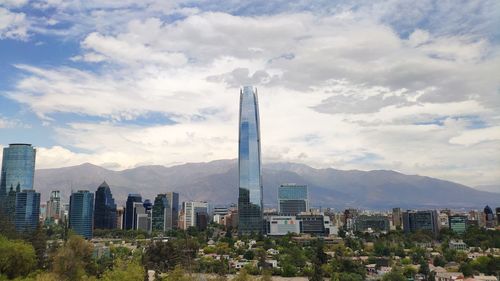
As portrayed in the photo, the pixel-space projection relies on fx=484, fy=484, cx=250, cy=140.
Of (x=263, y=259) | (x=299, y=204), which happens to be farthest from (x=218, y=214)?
(x=263, y=259)

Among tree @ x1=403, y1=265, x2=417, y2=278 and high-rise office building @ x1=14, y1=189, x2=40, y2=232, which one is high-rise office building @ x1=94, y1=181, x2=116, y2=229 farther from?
tree @ x1=403, y1=265, x2=417, y2=278

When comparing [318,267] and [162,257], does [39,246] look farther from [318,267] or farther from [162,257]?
[318,267]

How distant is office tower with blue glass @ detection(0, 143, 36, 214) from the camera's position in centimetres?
9255

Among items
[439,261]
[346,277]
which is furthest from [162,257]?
[439,261]

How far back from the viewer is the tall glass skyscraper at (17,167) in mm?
92750

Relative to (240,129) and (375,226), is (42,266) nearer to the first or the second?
(240,129)

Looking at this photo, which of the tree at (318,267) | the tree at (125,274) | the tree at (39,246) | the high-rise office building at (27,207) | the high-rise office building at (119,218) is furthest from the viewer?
the high-rise office building at (119,218)

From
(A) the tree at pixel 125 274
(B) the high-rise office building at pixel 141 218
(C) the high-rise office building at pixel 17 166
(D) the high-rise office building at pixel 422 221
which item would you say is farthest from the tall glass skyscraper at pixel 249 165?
(A) the tree at pixel 125 274

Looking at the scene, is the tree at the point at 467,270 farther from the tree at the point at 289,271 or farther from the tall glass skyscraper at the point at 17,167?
the tall glass skyscraper at the point at 17,167

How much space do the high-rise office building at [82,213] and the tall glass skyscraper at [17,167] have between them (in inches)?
449

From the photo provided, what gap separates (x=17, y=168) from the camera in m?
93.9

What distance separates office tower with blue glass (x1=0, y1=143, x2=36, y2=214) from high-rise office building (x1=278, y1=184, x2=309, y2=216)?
59.8 metres

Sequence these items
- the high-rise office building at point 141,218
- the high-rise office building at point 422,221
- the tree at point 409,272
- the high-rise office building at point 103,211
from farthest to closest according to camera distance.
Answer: the high-rise office building at point 141,218
the high-rise office building at point 103,211
the high-rise office building at point 422,221
the tree at point 409,272

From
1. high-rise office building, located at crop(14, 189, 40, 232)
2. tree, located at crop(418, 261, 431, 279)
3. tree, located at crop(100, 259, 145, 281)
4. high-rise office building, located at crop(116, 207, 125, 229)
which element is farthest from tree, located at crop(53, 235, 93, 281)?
high-rise office building, located at crop(116, 207, 125, 229)
